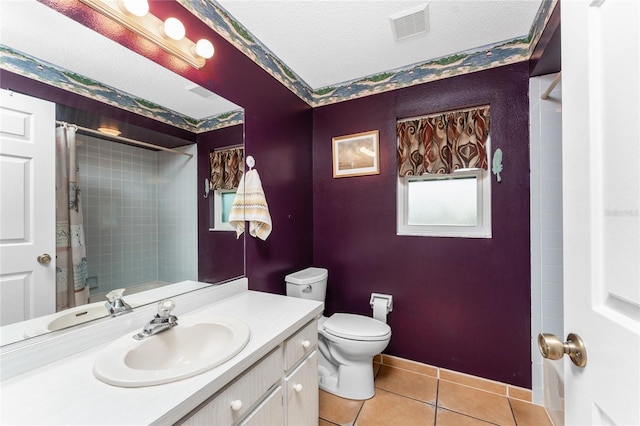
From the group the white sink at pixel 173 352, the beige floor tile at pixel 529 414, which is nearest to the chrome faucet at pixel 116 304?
the white sink at pixel 173 352

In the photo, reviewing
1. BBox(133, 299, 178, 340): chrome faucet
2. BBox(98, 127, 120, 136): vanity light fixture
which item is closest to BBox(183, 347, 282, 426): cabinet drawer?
BBox(133, 299, 178, 340): chrome faucet

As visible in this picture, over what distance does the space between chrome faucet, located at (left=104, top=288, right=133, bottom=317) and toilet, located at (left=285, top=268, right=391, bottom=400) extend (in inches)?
40.8

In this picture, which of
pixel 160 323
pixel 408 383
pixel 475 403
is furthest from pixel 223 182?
pixel 475 403

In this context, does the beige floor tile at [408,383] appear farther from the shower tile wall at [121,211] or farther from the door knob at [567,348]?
the shower tile wall at [121,211]

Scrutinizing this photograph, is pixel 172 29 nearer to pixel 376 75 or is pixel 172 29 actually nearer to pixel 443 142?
pixel 376 75

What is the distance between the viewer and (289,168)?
2027 mm

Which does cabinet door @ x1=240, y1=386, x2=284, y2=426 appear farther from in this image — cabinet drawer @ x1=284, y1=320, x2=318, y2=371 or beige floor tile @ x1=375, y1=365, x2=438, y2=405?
beige floor tile @ x1=375, y1=365, x2=438, y2=405

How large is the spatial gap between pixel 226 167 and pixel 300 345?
3.38 ft

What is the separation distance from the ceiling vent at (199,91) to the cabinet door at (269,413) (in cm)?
143

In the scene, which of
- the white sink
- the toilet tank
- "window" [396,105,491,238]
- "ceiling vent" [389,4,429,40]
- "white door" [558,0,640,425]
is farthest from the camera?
the toilet tank

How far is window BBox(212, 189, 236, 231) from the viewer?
4.73 ft

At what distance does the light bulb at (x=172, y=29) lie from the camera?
3.63ft

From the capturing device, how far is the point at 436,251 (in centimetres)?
186

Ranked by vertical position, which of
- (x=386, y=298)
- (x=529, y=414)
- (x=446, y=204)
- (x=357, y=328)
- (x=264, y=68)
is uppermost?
(x=264, y=68)
